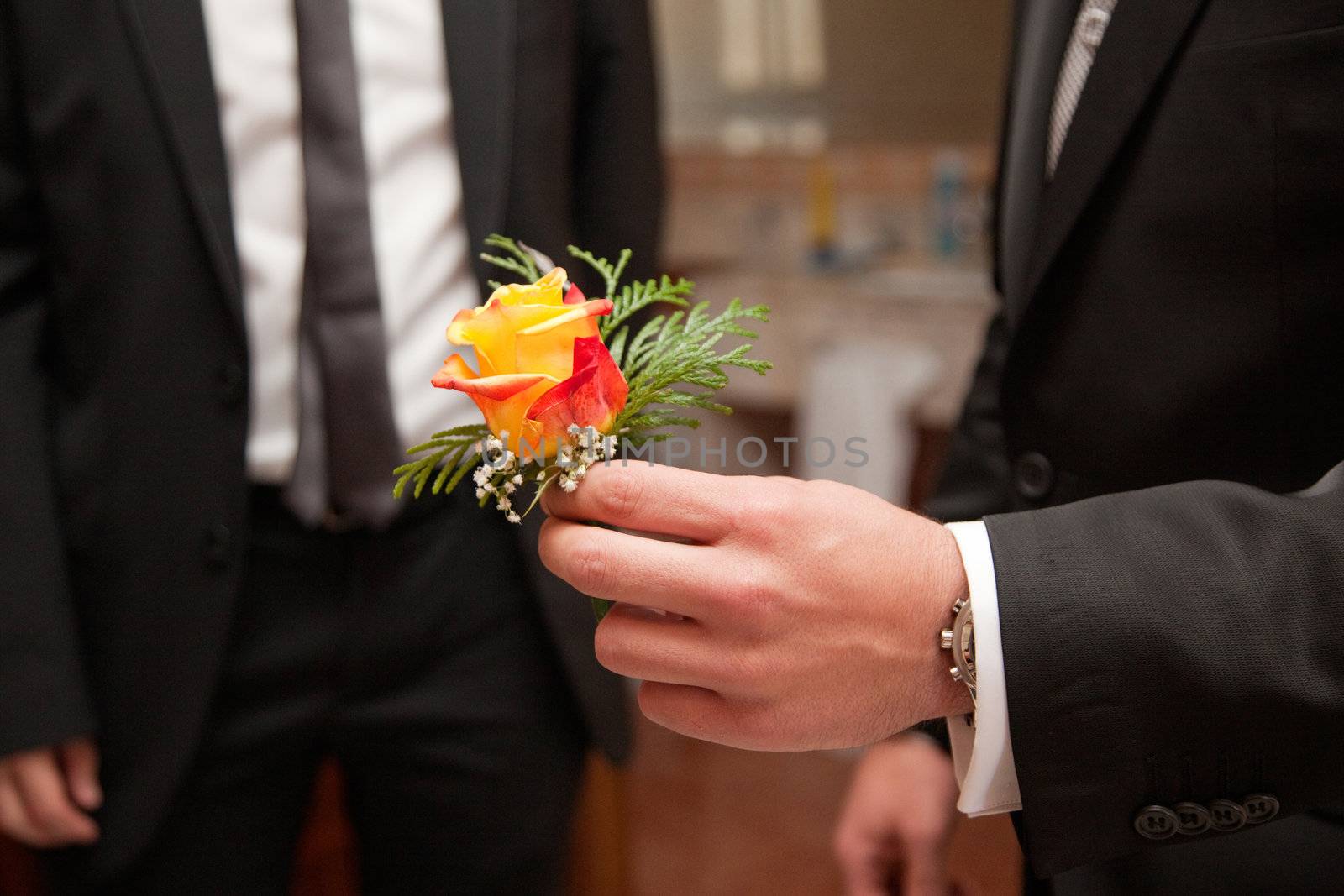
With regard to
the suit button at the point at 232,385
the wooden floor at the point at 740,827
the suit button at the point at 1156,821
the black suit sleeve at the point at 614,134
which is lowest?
the wooden floor at the point at 740,827

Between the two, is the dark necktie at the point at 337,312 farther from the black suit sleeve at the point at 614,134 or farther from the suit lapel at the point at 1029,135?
the suit lapel at the point at 1029,135

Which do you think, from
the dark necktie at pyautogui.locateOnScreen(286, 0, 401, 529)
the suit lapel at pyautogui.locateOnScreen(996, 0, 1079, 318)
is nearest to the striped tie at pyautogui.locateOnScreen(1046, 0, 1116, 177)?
the suit lapel at pyautogui.locateOnScreen(996, 0, 1079, 318)

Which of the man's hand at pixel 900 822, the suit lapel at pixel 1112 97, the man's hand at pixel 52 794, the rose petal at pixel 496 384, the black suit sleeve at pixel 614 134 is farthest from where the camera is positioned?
the black suit sleeve at pixel 614 134

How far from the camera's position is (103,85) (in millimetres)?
885

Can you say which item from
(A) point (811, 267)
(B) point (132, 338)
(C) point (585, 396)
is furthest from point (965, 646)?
(A) point (811, 267)

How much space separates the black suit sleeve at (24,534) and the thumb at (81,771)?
51 millimetres

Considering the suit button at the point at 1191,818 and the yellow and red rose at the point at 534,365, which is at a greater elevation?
the yellow and red rose at the point at 534,365

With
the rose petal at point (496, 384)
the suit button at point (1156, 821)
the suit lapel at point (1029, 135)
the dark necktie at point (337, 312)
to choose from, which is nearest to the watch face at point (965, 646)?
the suit button at point (1156, 821)

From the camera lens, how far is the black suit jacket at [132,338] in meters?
0.88

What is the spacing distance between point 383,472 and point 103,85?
0.41 metres

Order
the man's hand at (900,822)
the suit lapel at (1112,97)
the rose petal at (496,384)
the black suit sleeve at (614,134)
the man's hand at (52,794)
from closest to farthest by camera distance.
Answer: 1. the rose petal at (496,384)
2. the suit lapel at (1112,97)
3. the man's hand at (900,822)
4. the man's hand at (52,794)
5. the black suit sleeve at (614,134)

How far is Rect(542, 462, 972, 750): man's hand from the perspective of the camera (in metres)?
0.48

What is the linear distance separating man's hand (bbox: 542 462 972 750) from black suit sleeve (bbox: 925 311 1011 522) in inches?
15.9

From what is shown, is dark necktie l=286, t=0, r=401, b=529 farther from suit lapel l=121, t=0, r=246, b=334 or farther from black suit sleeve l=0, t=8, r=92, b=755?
black suit sleeve l=0, t=8, r=92, b=755
